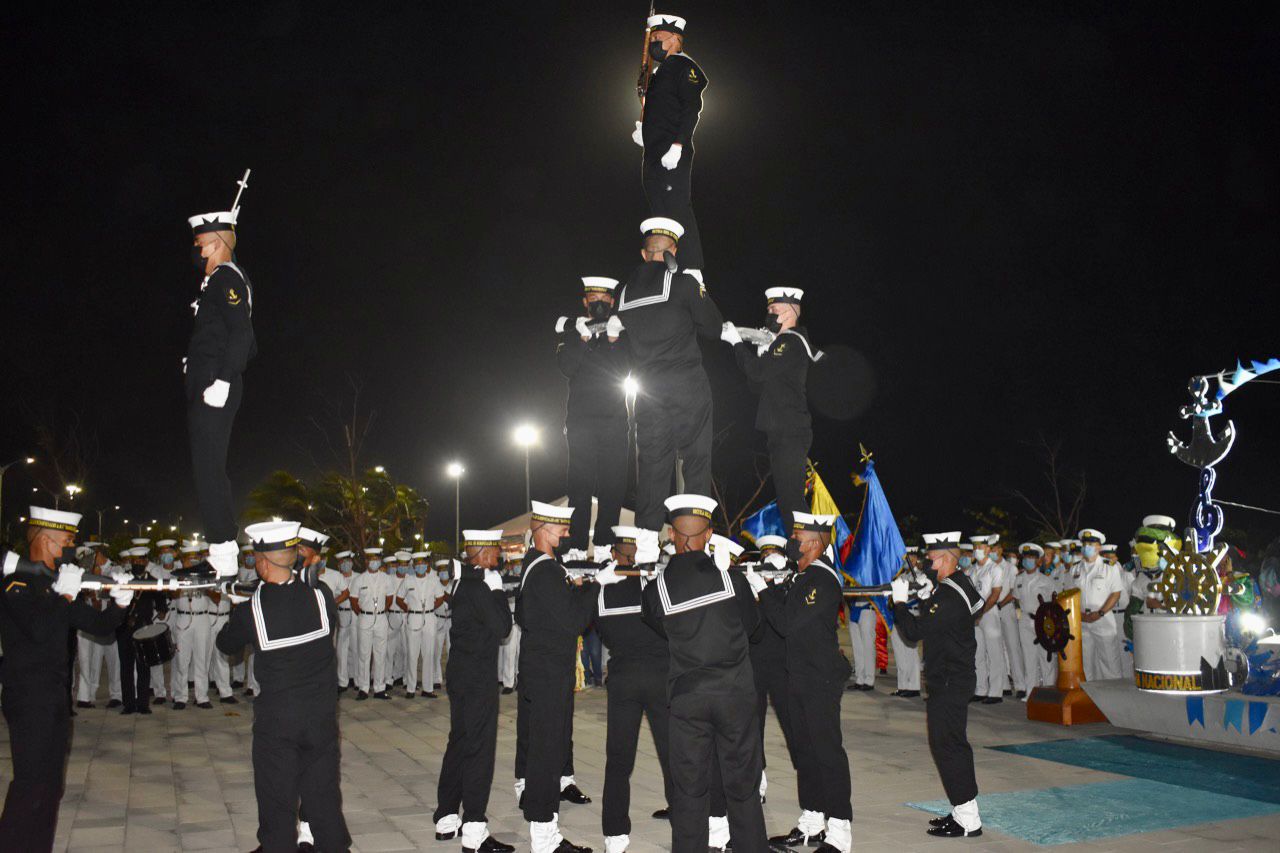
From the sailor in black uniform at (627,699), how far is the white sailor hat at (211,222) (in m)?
3.61

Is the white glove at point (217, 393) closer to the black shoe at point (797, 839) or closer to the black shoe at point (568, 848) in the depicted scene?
the black shoe at point (568, 848)

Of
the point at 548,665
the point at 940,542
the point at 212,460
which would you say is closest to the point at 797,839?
the point at 548,665

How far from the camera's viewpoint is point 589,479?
28.3 feet

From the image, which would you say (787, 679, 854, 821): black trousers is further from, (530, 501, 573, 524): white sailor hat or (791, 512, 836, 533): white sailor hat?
(530, 501, 573, 524): white sailor hat

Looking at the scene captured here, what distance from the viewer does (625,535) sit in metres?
7.76

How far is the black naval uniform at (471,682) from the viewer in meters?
7.95

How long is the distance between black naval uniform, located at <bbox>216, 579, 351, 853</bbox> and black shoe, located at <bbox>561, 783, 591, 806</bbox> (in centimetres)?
367

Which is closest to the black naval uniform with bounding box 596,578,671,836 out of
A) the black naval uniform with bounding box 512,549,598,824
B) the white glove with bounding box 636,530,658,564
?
the black naval uniform with bounding box 512,549,598,824

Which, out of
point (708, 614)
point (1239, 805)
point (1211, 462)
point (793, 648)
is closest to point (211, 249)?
point (708, 614)

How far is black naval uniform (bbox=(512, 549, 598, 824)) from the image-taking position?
7590 mm

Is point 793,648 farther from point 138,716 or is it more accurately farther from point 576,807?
point 138,716

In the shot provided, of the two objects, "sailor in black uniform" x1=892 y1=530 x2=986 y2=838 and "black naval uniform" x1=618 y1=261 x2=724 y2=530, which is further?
"sailor in black uniform" x1=892 y1=530 x2=986 y2=838

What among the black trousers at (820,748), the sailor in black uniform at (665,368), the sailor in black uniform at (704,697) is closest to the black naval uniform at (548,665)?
the sailor in black uniform at (665,368)

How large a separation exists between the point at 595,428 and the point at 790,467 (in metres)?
1.76
